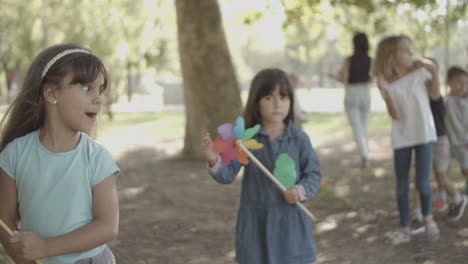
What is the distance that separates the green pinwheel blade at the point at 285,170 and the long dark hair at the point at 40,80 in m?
1.42

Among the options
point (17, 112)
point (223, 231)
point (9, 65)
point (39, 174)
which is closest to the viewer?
point (39, 174)

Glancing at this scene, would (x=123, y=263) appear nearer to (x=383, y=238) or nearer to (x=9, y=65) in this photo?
(x=383, y=238)

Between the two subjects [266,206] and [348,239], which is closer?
[266,206]

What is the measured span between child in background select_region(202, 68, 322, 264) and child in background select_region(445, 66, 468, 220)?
347 cm

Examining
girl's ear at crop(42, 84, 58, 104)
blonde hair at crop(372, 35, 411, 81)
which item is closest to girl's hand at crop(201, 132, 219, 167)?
girl's ear at crop(42, 84, 58, 104)

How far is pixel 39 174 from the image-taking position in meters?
2.50

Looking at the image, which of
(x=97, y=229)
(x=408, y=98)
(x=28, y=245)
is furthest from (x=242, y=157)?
(x=408, y=98)

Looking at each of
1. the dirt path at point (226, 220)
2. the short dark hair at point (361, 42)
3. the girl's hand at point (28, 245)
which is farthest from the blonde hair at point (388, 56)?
the girl's hand at point (28, 245)

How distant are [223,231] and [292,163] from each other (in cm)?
334

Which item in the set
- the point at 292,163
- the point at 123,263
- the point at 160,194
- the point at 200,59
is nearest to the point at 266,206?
the point at 292,163

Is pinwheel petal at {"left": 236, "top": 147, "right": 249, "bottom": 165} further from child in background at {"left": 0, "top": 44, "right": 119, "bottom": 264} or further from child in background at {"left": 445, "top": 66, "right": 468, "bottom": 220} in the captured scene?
child in background at {"left": 445, "top": 66, "right": 468, "bottom": 220}

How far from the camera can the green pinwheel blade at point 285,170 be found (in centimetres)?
383

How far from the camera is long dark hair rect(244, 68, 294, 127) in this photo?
13.2ft

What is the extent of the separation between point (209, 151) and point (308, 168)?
23.0 inches
